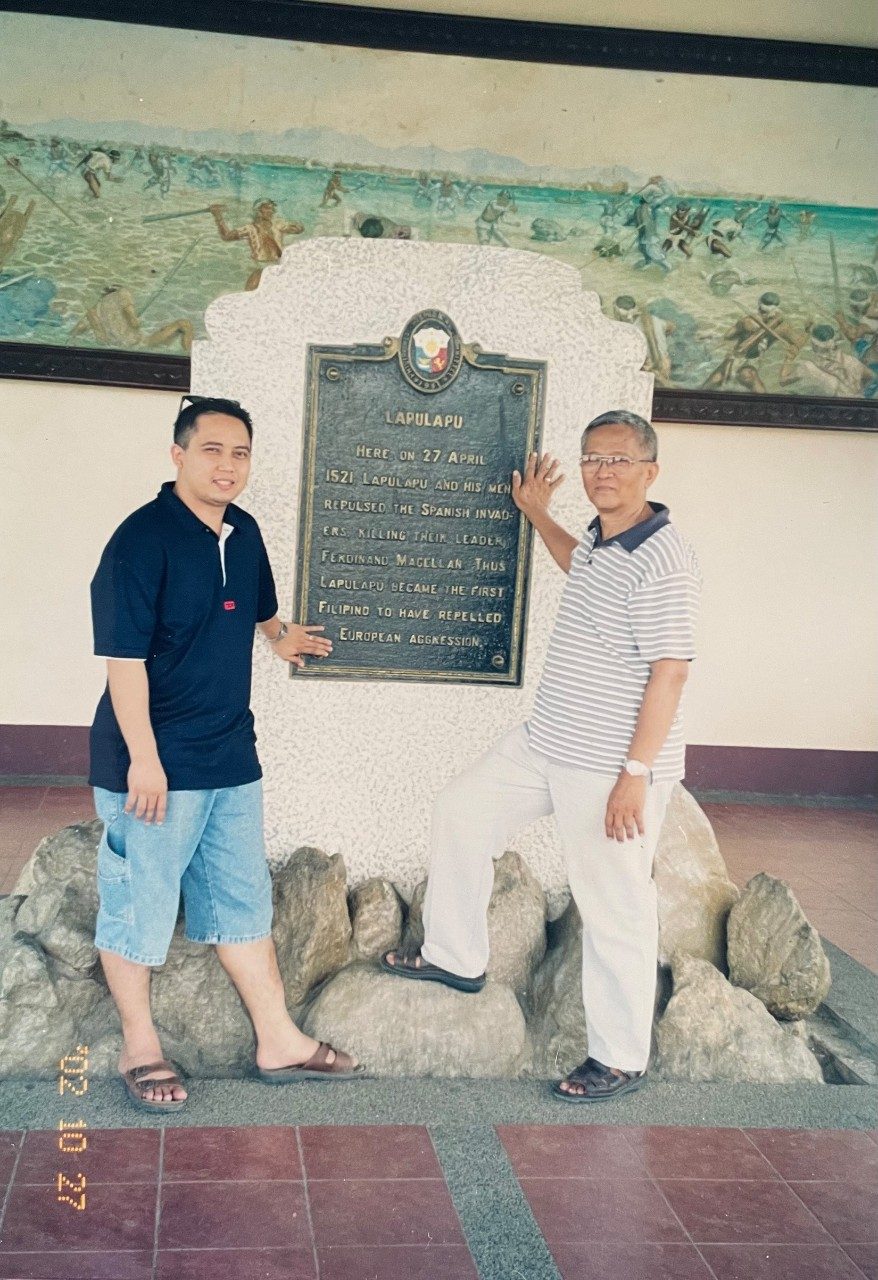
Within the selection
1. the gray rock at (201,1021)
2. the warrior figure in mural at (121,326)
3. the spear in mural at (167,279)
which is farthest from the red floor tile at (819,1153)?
the spear in mural at (167,279)

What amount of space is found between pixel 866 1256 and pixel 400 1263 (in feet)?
3.44

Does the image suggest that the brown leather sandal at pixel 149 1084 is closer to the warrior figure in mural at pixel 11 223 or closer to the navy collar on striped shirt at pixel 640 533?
the navy collar on striped shirt at pixel 640 533

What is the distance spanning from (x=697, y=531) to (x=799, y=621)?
32.1 inches

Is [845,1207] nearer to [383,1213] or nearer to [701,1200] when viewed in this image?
[701,1200]

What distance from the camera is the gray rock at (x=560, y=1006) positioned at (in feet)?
12.4

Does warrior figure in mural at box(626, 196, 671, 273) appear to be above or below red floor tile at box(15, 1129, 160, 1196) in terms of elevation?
above

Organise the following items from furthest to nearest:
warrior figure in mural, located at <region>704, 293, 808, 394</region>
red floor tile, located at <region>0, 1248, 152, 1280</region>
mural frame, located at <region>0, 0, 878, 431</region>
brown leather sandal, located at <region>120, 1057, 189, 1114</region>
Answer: warrior figure in mural, located at <region>704, 293, 808, 394</region>
mural frame, located at <region>0, 0, 878, 431</region>
brown leather sandal, located at <region>120, 1057, 189, 1114</region>
red floor tile, located at <region>0, 1248, 152, 1280</region>

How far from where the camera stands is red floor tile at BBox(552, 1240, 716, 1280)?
2.78 m

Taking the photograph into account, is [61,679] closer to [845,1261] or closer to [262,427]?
[262,427]

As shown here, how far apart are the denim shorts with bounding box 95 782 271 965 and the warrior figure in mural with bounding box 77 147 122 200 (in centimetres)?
416

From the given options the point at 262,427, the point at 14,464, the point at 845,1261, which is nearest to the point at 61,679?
the point at 14,464

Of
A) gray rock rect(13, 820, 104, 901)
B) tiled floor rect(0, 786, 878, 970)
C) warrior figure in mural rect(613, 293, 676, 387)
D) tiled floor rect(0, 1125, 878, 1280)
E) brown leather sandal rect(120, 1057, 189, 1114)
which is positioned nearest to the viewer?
tiled floor rect(0, 1125, 878, 1280)

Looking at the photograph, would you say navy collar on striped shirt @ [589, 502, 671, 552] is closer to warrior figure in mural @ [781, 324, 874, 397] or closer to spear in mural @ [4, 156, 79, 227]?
warrior figure in mural @ [781, 324, 874, 397]
